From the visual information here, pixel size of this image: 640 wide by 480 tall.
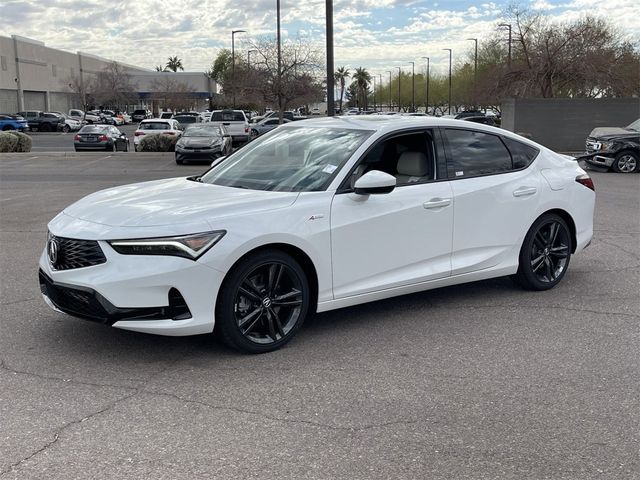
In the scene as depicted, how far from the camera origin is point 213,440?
3516mm

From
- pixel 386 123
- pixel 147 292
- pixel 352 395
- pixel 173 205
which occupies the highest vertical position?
pixel 386 123

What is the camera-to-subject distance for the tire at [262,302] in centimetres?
451

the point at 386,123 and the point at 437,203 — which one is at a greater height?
the point at 386,123

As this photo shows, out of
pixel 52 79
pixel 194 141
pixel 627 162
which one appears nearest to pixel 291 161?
pixel 627 162

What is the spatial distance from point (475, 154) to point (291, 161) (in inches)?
66.2

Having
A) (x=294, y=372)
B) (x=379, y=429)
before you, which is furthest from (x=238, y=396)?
(x=379, y=429)

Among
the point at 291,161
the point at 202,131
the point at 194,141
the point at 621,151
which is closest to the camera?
the point at 291,161

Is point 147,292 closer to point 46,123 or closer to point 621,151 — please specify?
point 621,151

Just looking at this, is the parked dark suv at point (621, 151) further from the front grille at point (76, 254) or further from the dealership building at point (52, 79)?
the dealership building at point (52, 79)

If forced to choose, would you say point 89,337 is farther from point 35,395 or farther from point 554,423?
point 554,423

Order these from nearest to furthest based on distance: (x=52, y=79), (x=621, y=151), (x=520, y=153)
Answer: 1. (x=520, y=153)
2. (x=621, y=151)
3. (x=52, y=79)

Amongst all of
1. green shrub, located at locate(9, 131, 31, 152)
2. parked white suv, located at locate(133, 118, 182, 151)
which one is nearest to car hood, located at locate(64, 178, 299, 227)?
green shrub, located at locate(9, 131, 31, 152)

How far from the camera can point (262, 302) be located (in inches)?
184

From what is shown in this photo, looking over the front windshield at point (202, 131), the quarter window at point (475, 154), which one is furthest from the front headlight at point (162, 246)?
the front windshield at point (202, 131)
